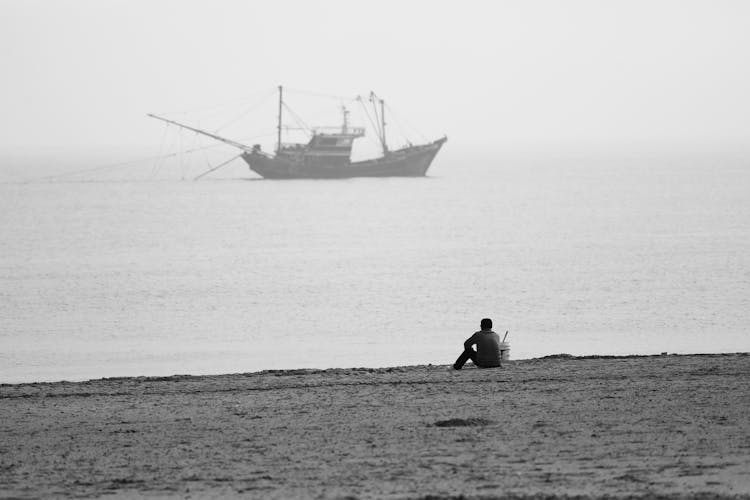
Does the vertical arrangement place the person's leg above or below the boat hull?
below

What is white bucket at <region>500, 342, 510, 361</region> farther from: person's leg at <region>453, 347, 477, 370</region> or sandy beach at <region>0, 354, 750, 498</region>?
person's leg at <region>453, 347, 477, 370</region>

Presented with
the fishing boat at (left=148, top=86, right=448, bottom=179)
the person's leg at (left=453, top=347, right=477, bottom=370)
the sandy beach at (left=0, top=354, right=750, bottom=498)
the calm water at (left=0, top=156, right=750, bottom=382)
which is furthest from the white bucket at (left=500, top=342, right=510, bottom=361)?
the fishing boat at (left=148, top=86, right=448, bottom=179)

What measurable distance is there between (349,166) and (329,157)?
11.4ft

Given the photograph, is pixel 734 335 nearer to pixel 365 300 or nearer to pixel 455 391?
pixel 365 300

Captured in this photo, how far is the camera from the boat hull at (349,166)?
4631 inches

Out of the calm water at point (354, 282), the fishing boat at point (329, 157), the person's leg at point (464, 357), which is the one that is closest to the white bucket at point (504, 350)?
the person's leg at point (464, 357)

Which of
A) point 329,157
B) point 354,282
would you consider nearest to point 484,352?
point 354,282

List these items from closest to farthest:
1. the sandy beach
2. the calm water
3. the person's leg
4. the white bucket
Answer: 1. the sandy beach
2. the person's leg
3. the white bucket
4. the calm water

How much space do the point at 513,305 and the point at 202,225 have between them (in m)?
41.6

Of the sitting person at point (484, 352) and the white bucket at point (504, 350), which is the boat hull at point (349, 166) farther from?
the sitting person at point (484, 352)

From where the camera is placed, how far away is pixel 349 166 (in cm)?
11894

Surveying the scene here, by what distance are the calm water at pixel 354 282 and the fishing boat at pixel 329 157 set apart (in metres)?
20.7

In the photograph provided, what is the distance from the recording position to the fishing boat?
113 meters

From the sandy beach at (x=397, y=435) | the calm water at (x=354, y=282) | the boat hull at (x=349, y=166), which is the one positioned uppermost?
the boat hull at (x=349, y=166)
